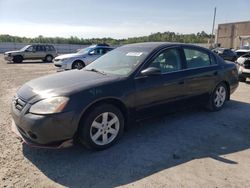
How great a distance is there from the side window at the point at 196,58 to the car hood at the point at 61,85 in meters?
1.80

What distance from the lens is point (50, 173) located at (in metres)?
3.55

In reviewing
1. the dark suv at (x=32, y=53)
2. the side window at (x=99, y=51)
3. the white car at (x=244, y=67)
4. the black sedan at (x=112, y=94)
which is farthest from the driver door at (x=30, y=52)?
the black sedan at (x=112, y=94)

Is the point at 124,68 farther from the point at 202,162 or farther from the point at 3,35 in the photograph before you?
the point at 3,35

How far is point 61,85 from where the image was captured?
4.13 meters

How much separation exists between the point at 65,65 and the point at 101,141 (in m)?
10.4

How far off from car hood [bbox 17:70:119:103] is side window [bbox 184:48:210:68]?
1.80m

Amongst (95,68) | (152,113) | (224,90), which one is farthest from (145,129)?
(224,90)

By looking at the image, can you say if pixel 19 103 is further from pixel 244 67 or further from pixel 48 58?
pixel 48 58

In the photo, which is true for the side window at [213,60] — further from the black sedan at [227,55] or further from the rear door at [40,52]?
the rear door at [40,52]

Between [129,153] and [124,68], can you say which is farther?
[124,68]

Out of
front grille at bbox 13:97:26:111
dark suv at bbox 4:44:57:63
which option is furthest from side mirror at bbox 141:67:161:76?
dark suv at bbox 4:44:57:63

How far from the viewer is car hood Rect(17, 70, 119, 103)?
3.89 metres

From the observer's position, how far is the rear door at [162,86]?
4562 mm

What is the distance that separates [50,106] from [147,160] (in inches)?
60.0
